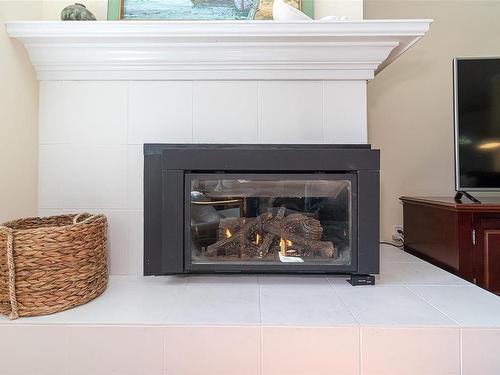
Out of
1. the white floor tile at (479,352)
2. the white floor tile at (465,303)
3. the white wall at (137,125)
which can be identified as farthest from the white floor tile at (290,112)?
the white floor tile at (479,352)

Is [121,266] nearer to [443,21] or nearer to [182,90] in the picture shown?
[182,90]

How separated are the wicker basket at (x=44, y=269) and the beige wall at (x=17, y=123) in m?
0.32

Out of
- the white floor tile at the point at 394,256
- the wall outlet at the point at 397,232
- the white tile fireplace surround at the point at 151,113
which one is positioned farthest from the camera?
the wall outlet at the point at 397,232

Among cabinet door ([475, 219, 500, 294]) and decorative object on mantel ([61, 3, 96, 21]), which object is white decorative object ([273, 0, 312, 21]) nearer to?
decorative object on mantel ([61, 3, 96, 21])

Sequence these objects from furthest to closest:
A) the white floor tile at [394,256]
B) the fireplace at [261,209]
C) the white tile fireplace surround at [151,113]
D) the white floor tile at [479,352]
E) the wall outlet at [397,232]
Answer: the wall outlet at [397,232], the white floor tile at [394,256], the white tile fireplace surround at [151,113], the fireplace at [261,209], the white floor tile at [479,352]

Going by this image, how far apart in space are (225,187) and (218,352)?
52cm

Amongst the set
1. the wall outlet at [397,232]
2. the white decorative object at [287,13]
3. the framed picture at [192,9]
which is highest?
the framed picture at [192,9]

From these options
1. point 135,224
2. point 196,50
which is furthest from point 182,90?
point 135,224

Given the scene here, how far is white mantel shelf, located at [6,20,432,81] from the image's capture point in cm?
101

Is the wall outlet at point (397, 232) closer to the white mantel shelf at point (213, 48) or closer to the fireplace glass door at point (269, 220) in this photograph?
the fireplace glass door at point (269, 220)

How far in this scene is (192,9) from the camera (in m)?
1.17

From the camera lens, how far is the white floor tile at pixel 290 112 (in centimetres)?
116

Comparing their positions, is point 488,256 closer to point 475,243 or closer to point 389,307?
point 475,243

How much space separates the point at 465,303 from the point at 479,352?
0.16 m
